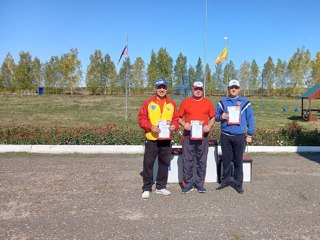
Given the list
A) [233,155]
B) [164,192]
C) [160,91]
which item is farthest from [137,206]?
[233,155]

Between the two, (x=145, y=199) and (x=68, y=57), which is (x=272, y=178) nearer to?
(x=145, y=199)

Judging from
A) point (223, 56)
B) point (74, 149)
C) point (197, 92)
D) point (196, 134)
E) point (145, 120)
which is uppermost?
point (223, 56)

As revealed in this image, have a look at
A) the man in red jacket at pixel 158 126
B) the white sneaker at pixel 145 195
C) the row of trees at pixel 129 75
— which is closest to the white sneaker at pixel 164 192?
the man in red jacket at pixel 158 126

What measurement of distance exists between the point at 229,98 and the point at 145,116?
152 cm

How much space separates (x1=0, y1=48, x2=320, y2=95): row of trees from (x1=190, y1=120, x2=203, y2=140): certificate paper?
159 ft

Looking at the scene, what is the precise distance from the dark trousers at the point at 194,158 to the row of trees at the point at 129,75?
4811 cm

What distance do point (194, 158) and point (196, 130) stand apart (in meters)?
0.61

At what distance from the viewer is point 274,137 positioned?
9930mm

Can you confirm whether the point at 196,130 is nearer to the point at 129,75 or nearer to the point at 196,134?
the point at 196,134

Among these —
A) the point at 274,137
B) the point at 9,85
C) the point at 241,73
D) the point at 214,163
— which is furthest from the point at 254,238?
the point at 9,85

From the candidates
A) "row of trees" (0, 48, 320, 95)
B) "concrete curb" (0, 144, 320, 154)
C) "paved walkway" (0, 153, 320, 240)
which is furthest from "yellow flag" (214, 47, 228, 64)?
"row of trees" (0, 48, 320, 95)

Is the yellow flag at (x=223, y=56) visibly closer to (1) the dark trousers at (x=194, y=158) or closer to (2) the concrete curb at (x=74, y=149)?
(2) the concrete curb at (x=74, y=149)

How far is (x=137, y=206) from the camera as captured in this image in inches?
187

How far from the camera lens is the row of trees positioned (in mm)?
54656
